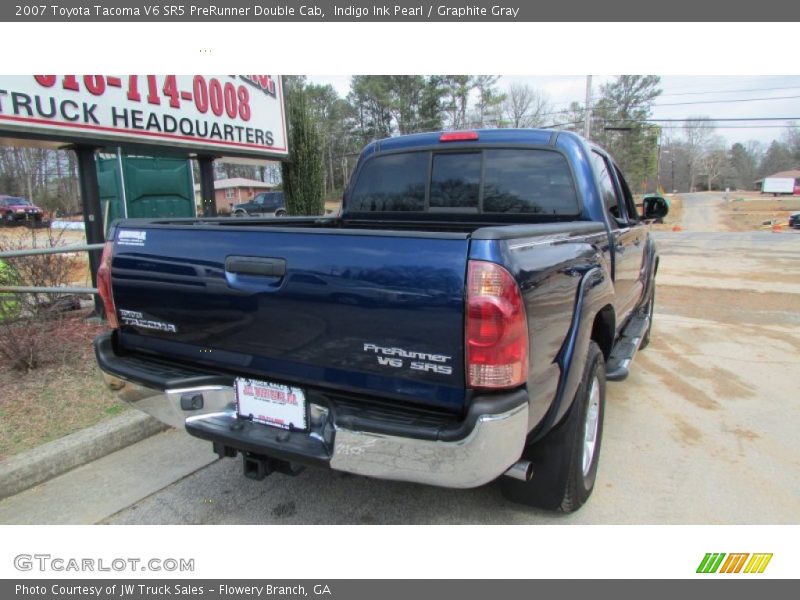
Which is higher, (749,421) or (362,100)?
(362,100)

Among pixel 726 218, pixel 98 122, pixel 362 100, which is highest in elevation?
pixel 362 100

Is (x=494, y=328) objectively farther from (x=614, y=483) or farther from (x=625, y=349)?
(x=625, y=349)

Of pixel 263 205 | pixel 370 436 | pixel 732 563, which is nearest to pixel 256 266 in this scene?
pixel 370 436

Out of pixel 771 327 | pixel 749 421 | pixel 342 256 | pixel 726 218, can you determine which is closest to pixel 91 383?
pixel 342 256

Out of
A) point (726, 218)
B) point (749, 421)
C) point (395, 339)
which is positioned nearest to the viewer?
point (395, 339)

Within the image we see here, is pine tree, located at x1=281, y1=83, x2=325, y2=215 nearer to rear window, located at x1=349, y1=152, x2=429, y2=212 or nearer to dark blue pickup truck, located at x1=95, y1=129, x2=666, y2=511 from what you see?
rear window, located at x1=349, y1=152, x2=429, y2=212

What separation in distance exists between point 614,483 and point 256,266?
7.99 ft

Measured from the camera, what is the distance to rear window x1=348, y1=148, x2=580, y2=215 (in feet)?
10.9

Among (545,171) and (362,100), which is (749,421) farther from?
(362,100)

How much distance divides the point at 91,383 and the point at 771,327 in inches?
317

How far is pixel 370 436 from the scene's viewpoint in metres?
1.96

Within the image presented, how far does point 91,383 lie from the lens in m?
4.14

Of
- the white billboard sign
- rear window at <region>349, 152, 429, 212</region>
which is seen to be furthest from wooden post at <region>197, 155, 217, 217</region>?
rear window at <region>349, 152, 429, 212</region>

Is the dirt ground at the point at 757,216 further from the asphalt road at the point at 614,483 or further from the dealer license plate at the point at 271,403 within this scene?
the dealer license plate at the point at 271,403
